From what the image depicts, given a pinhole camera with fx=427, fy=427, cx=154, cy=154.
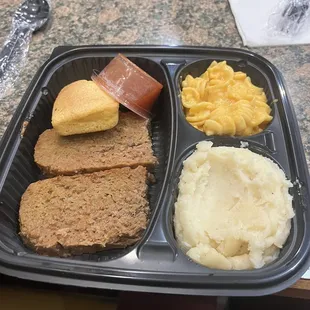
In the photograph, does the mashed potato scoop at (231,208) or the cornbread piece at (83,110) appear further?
the cornbread piece at (83,110)

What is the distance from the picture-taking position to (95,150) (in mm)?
1201

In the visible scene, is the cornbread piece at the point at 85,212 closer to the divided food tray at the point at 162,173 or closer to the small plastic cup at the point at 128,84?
the divided food tray at the point at 162,173

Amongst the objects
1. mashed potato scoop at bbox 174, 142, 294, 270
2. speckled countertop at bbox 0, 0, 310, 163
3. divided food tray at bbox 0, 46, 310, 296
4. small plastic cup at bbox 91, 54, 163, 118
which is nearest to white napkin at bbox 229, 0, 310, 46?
speckled countertop at bbox 0, 0, 310, 163

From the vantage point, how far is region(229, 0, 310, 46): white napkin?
1429mm

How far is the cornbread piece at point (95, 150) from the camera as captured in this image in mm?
1169

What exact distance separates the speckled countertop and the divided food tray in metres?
0.12

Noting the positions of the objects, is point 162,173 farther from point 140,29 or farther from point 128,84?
point 140,29

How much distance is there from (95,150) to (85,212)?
209 millimetres

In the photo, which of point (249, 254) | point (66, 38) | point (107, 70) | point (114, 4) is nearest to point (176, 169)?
point (249, 254)

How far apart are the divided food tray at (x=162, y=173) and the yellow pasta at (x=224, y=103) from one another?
28mm

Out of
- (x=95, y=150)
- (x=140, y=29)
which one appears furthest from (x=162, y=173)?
(x=140, y=29)

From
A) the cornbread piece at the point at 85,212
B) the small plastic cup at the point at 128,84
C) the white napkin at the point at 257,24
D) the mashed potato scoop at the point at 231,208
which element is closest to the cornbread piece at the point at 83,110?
the small plastic cup at the point at 128,84

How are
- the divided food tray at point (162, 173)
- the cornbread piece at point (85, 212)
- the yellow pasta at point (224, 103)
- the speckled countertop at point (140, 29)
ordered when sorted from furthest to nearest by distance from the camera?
the speckled countertop at point (140, 29)
the yellow pasta at point (224, 103)
the cornbread piece at point (85, 212)
the divided food tray at point (162, 173)

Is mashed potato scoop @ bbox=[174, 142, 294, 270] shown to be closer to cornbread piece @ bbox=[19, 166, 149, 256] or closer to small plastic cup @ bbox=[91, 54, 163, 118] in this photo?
cornbread piece @ bbox=[19, 166, 149, 256]
